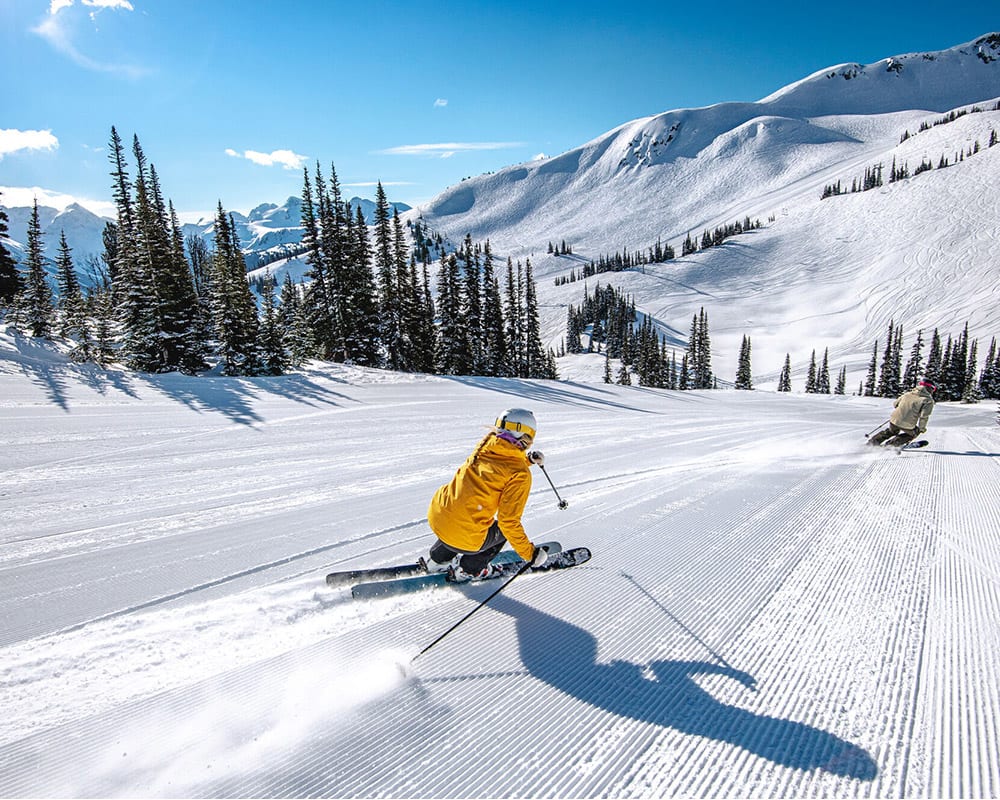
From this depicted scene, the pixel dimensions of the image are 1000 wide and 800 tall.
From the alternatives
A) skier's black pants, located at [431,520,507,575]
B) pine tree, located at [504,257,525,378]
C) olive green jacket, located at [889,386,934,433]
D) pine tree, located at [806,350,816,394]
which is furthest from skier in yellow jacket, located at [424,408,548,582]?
pine tree, located at [806,350,816,394]

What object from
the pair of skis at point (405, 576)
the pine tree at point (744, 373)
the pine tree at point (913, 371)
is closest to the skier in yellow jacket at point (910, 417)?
the pair of skis at point (405, 576)

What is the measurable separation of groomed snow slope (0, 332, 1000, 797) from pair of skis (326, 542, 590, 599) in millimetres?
114

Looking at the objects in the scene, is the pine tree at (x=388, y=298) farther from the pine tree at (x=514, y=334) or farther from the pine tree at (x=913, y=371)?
the pine tree at (x=913, y=371)

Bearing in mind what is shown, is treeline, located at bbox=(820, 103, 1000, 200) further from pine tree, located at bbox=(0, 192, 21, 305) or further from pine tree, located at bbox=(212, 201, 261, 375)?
pine tree, located at bbox=(0, 192, 21, 305)

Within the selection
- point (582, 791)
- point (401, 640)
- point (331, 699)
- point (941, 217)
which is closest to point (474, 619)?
point (401, 640)

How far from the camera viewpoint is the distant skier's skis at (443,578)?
13.0 ft

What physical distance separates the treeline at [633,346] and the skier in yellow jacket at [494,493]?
66598 millimetres

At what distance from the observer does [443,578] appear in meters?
4.18

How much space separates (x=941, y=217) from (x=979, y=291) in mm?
39307

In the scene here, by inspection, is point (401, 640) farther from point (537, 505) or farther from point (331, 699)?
point (537, 505)

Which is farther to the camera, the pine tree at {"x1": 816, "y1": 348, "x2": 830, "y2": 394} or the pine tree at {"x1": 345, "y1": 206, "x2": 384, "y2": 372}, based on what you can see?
the pine tree at {"x1": 816, "y1": 348, "x2": 830, "y2": 394}

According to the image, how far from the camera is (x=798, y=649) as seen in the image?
3.41m

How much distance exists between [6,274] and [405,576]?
31952 mm

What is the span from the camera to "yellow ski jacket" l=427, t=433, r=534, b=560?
3682 mm
